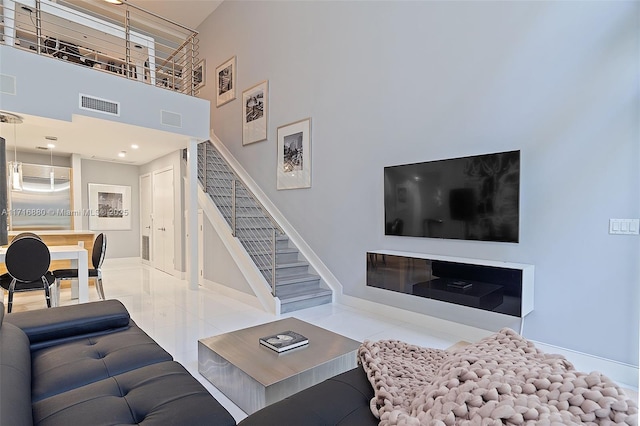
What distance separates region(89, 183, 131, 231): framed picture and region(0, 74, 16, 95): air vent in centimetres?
406

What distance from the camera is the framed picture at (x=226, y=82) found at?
Result: 22.9 ft

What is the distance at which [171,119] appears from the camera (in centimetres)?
527

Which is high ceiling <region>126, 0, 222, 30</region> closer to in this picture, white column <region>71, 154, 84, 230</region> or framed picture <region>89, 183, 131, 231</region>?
white column <region>71, 154, 84, 230</region>

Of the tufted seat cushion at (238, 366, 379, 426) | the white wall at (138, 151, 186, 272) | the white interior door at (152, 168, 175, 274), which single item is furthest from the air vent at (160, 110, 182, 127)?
the tufted seat cushion at (238, 366, 379, 426)

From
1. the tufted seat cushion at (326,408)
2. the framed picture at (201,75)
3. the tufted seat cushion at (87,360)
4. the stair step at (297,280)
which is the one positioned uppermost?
the framed picture at (201,75)

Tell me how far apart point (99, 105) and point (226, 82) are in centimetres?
319

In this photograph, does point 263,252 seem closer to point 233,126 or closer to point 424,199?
point 424,199

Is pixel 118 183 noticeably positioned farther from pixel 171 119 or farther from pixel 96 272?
pixel 96 272

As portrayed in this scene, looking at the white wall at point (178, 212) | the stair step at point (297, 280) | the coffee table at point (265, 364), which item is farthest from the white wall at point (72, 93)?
the coffee table at point (265, 364)

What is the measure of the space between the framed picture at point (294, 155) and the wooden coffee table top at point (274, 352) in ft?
9.48

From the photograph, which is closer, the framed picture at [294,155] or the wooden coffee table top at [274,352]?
the wooden coffee table top at [274,352]

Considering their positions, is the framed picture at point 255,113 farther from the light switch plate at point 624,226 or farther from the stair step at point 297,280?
the light switch plate at point 624,226

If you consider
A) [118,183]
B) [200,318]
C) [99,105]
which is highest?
[99,105]

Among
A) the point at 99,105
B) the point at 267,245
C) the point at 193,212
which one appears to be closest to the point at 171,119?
the point at 99,105
